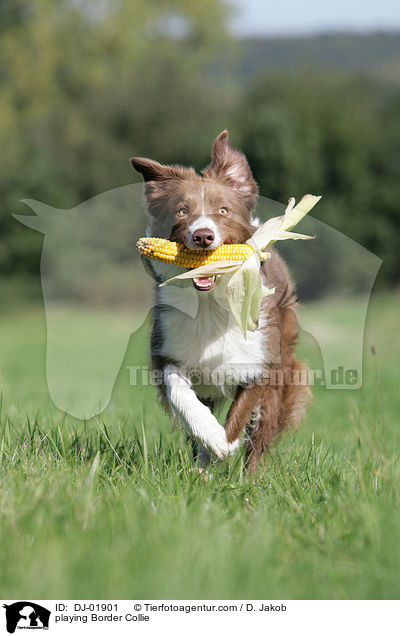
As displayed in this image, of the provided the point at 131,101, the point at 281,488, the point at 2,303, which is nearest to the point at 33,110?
the point at 131,101

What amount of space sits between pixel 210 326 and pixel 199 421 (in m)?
0.65

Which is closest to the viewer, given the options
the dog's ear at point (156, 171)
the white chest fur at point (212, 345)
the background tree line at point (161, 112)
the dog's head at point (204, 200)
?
the dog's head at point (204, 200)

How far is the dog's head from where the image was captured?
13.1ft

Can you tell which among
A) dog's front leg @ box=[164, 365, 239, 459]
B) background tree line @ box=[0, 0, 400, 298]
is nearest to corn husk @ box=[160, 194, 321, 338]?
dog's front leg @ box=[164, 365, 239, 459]

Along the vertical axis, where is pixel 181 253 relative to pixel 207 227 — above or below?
below

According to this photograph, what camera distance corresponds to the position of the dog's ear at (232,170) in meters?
4.48

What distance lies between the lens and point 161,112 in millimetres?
31703

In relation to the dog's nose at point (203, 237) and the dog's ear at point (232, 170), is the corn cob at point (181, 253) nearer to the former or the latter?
the dog's nose at point (203, 237)

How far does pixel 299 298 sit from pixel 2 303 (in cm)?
2104

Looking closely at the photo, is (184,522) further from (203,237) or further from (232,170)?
(232,170)

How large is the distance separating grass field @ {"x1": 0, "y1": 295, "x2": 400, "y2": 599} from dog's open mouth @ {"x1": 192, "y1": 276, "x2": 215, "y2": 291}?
3.24ft

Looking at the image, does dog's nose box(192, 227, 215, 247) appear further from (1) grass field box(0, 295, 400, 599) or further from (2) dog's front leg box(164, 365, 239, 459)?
(1) grass field box(0, 295, 400, 599)

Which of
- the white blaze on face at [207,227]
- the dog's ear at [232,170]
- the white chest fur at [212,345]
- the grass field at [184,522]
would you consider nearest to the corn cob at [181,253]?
the white blaze on face at [207,227]
